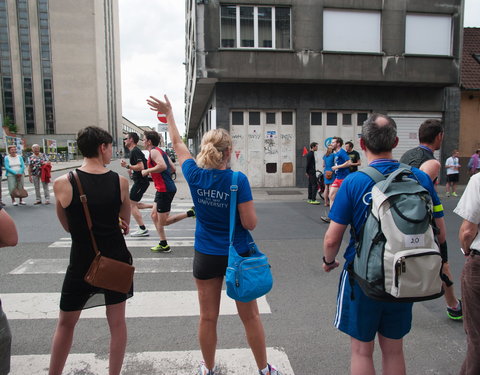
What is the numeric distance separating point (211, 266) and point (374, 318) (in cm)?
109

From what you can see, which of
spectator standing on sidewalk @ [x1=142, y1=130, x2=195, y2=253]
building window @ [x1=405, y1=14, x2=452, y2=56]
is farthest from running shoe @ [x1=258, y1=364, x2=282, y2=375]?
building window @ [x1=405, y1=14, x2=452, y2=56]

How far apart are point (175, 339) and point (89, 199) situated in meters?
1.64

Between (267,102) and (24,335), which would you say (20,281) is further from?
(267,102)

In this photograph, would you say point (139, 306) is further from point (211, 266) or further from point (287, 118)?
point (287, 118)

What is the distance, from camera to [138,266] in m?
5.32

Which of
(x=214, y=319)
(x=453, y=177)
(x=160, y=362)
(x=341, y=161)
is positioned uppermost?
(x=341, y=161)

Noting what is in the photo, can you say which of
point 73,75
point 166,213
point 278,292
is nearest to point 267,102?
point 166,213

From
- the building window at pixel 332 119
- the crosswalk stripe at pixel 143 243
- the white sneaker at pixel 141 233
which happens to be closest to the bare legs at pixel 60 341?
the crosswalk stripe at pixel 143 243

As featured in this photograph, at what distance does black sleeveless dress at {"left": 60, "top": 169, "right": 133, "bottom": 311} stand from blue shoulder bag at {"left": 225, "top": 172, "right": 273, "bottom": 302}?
784mm

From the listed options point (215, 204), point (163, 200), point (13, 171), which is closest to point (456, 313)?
point (215, 204)

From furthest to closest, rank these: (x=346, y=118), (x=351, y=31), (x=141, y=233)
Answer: (x=346, y=118) → (x=351, y=31) → (x=141, y=233)

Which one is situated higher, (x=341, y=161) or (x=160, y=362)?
(x=341, y=161)

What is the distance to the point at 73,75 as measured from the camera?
67.9 meters

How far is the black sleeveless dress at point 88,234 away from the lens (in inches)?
92.2
